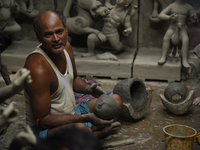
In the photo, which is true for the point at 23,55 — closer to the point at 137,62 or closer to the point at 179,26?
the point at 137,62

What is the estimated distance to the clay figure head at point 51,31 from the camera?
9.83 ft

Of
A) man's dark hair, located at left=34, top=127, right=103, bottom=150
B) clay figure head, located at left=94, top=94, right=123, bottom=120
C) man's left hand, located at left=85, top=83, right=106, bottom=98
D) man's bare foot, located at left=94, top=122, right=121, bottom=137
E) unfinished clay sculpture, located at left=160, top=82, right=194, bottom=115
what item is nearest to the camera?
man's dark hair, located at left=34, top=127, right=103, bottom=150

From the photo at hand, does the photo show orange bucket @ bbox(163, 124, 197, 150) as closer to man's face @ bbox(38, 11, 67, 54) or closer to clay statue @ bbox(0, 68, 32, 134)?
man's face @ bbox(38, 11, 67, 54)

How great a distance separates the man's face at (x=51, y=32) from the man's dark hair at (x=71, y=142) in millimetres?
1749

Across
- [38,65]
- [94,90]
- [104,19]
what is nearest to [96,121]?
[94,90]

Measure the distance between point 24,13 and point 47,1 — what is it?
0.62 meters

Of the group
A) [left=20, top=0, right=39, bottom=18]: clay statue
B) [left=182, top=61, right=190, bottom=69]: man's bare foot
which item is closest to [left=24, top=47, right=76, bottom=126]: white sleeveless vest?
[left=182, top=61, right=190, bottom=69]: man's bare foot

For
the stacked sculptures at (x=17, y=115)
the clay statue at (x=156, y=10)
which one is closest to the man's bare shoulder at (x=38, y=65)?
the stacked sculptures at (x=17, y=115)

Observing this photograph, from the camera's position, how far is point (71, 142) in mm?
1329

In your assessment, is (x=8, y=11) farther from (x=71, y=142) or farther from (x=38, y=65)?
(x=71, y=142)

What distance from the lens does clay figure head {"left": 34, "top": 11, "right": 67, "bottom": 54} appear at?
9.83ft

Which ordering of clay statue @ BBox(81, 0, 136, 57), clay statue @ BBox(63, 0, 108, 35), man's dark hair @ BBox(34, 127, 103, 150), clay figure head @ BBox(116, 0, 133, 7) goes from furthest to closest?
clay statue @ BBox(63, 0, 108, 35)
clay statue @ BBox(81, 0, 136, 57)
clay figure head @ BBox(116, 0, 133, 7)
man's dark hair @ BBox(34, 127, 103, 150)

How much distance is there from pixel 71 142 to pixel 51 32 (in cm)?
188

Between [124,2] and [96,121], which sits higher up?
[124,2]
